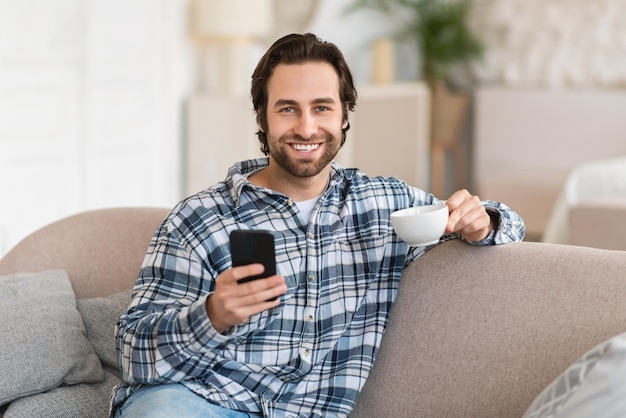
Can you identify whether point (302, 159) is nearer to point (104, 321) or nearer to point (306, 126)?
point (306, 126)

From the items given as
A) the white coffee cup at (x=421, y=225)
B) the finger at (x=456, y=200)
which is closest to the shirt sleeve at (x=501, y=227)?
the finger at (x=456, y=200)

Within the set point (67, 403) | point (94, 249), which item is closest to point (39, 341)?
point (67, 403)

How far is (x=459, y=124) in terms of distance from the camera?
664 centimetres

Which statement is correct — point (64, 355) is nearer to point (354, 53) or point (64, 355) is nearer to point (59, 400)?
point (59, 400)

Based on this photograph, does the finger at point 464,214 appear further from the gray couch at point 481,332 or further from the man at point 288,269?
the gray couch at point 481,332

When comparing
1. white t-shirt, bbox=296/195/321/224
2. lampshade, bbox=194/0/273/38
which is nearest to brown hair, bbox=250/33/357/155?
white t-shirt, bbox=296/195/321/224

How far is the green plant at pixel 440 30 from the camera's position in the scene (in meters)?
6.35

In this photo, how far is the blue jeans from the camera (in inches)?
68.3

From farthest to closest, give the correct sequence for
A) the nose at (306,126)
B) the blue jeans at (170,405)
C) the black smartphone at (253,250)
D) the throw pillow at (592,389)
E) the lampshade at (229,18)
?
the lampshade at (229,18), the nose at (306,126), the blue jeans at (170,405), the black smartphone at (253,250), the throw pillow at (592,389)

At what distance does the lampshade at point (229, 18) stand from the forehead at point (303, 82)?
2784mm

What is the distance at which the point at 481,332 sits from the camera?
1.91 metres

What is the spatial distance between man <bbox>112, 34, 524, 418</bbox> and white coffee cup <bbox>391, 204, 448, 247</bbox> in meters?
0.10

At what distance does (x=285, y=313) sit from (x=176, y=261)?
23cm

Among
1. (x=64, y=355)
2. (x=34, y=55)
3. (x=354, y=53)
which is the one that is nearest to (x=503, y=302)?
(x=64, y=355)
